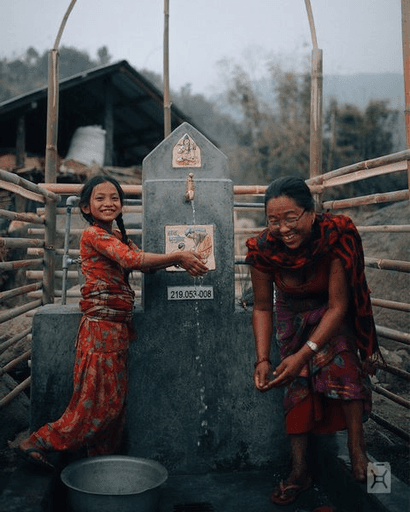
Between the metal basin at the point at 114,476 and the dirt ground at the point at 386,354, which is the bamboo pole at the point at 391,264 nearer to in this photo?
the dirt ground at the point at 386,354

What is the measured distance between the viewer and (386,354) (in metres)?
5.90

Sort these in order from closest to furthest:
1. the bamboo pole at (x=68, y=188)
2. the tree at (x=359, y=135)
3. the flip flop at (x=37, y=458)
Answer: the flip flop at (x=37, y=458)
the bamboo pole at (x=68, y=188)
the tree at (x=359, y=135)

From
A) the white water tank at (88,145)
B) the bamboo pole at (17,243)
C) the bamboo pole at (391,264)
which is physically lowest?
the bamboo pole at (391,264)

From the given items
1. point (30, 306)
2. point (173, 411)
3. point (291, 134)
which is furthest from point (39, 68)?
point (173, 411)

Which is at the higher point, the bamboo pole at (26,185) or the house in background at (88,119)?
the house in background at (88,119)

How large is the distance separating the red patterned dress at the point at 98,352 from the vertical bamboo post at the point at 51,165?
7.03ft

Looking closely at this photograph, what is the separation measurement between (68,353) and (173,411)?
28.3 inches

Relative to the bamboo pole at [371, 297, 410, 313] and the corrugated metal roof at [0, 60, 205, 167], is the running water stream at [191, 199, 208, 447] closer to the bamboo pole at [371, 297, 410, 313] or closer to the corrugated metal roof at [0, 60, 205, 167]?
the bamboo pole at [371, 297, 410, 313]

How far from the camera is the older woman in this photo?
2449 millimetres

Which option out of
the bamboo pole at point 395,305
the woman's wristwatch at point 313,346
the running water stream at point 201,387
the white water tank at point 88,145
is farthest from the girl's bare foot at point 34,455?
the white water tank at point 88,145

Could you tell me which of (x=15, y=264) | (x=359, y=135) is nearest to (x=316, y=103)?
(x=15, y=264)

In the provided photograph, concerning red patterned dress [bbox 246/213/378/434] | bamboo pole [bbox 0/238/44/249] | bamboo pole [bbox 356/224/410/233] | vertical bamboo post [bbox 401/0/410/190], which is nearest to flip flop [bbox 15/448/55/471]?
red patterned dress [bbox 246/213/378/434]

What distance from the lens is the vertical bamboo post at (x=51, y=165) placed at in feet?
16.0

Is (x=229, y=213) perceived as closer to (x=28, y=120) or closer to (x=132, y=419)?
(x=132, y=419)
